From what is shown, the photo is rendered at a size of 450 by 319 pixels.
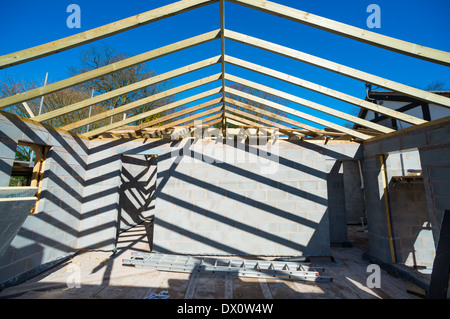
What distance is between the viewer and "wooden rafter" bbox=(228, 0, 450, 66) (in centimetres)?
223

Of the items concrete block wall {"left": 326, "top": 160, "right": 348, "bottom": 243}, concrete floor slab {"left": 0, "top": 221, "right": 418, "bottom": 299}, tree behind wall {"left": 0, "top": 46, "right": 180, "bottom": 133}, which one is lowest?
concrete floor slab {"left": 0, "top": 221, "right": 418, "bottom": 299}

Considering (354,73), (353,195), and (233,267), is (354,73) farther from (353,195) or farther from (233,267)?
(353,195)

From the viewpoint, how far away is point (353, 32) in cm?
236

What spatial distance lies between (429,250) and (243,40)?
6.55 metres

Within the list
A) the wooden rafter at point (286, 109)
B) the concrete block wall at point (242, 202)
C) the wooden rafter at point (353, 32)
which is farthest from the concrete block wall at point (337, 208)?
the wooden rafter at point (353, 32)

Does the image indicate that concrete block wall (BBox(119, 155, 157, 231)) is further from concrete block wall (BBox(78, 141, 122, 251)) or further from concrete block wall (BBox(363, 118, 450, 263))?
concrete block wall (BBox(363, 118, 450, 263))

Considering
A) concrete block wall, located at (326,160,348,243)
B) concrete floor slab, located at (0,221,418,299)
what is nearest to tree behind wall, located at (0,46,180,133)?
concrete floor slab, located at (0,221,418,299)

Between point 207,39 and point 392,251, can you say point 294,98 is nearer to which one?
point 207,39

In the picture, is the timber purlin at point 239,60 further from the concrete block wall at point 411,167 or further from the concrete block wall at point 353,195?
the concrete block wall at point 353,195

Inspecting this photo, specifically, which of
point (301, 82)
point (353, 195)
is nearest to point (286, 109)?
point (301, 82)

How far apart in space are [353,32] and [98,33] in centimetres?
324

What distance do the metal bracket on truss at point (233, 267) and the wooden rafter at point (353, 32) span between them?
399cm

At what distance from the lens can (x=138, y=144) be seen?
568cm

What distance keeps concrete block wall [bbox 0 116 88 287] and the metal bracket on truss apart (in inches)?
68.4
